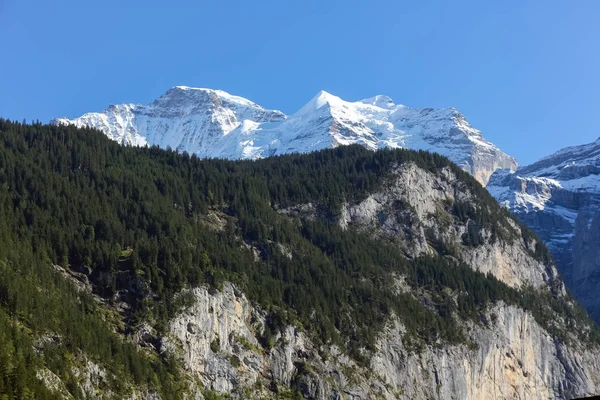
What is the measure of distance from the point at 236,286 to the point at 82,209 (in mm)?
31448

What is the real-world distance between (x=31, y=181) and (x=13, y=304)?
5222cm

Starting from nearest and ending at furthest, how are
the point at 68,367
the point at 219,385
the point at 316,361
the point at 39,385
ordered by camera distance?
the point at 39,385 → the point at 68,367 → the point at 219,385 → the point at 316,361

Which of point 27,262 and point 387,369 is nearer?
point 27,262

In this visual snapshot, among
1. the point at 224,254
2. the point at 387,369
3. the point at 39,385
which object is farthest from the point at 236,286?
the point at 39,385

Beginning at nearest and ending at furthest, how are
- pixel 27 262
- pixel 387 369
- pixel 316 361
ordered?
1. pixel 27 262
2. pixel 316 361
3. pixel 387 369

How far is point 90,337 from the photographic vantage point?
472 feet

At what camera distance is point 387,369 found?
19275cm

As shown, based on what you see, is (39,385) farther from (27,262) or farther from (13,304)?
(27,262)

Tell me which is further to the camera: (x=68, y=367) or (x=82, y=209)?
(x=82, y=209)

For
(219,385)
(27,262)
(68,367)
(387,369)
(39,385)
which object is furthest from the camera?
(387,369)

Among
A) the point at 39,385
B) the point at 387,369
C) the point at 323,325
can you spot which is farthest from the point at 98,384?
the point at 387,369

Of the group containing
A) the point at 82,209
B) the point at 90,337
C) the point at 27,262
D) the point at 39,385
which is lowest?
the point at 39,385

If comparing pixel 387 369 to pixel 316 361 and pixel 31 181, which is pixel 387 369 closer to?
pixel 316 361

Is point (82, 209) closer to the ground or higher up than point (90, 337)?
higher up
